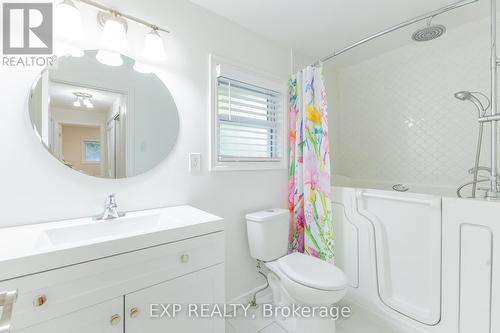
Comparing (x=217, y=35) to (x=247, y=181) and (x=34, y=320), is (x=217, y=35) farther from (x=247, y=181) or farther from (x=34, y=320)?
(x=34, y=320)

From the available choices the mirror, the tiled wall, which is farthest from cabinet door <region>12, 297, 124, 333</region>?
the tiled wall

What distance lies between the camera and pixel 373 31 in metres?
1.94

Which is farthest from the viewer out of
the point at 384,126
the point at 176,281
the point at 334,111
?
the point at 334,111

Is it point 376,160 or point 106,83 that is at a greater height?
point 106,83

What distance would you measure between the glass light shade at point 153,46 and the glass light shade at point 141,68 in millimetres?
56

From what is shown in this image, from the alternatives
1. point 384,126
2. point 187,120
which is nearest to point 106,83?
point 187,120

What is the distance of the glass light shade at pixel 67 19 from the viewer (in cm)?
103

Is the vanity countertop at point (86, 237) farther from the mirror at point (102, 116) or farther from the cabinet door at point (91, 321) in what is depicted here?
the mirror at point (102, 116)

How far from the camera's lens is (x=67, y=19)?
1.03 meters

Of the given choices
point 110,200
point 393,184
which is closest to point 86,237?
point 110,200

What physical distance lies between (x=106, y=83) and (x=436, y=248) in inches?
88.1

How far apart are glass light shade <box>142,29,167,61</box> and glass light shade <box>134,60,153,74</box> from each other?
56 mm

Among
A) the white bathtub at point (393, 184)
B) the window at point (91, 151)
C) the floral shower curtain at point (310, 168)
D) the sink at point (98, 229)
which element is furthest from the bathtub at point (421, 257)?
the window at point (91, 151)

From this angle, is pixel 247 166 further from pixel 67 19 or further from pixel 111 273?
pixel 67 19
